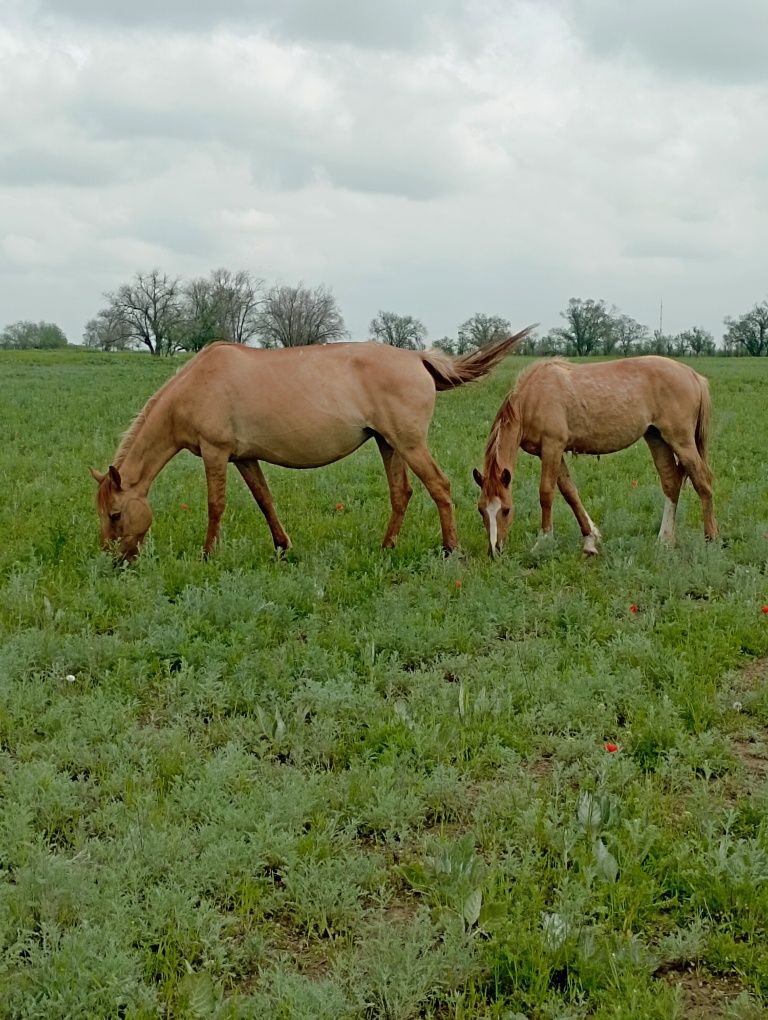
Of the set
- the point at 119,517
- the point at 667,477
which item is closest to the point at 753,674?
the point at 667,477

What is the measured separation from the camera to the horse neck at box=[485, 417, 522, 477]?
7891mm

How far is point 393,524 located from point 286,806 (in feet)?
15.9

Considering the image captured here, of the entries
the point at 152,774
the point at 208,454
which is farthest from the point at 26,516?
the point at 152,774

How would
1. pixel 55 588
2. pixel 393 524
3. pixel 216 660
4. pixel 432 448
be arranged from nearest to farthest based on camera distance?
pixel 216 660, pixel 55 588, pixel 393 524, pixel 432 448

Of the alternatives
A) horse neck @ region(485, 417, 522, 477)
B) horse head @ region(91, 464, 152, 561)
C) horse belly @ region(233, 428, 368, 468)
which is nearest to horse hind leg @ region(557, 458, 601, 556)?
horse neck @ region(485, 417, 522, 477)

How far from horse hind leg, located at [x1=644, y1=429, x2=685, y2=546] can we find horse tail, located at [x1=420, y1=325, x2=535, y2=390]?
5.94 feet

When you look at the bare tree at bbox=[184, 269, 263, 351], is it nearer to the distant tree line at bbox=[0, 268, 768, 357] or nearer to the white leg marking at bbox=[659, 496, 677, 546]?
the distant tree line at bbox=[0, 268, 768, 357]

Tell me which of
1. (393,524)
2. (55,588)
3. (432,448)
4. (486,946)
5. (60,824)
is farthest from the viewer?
(432,448)

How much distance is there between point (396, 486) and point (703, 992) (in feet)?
19.8

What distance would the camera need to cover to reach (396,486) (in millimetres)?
8508

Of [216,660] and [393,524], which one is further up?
[393,524]

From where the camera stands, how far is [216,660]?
543cm

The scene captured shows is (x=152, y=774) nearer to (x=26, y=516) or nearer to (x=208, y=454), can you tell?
(x=208, y=454)

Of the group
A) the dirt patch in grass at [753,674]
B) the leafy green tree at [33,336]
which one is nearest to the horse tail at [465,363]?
the dirt patch in grass at [753,674]
